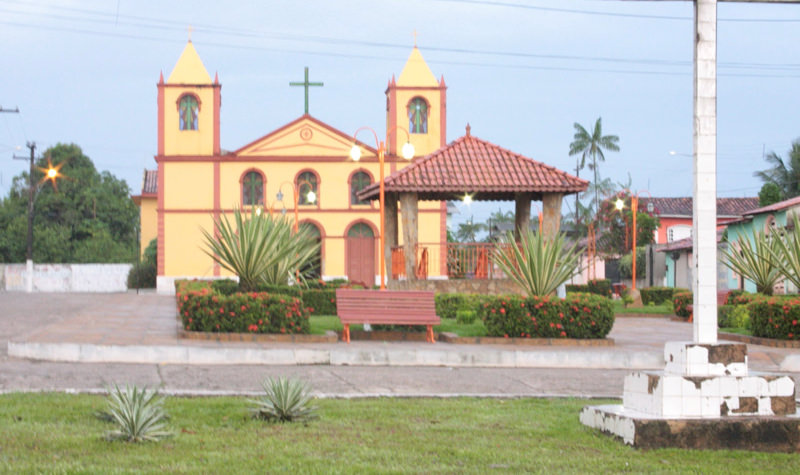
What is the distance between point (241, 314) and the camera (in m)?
15.7

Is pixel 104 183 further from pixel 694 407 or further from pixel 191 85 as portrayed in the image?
pixel 694 407

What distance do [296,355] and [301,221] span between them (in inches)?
1409

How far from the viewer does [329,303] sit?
24953 mm

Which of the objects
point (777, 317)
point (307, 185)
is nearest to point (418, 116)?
point (307, 185)

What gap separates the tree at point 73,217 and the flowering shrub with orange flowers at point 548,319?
5426 cm

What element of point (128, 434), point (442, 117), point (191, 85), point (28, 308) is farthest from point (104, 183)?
point (128, 434)

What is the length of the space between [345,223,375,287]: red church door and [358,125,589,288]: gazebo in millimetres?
22990

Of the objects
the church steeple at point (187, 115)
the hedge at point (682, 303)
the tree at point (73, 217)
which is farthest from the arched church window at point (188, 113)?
the hedge at point (682, 303)

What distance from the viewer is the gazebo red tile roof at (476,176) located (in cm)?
2352

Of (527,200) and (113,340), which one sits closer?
(113,340)

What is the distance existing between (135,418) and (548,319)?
10.4 meters

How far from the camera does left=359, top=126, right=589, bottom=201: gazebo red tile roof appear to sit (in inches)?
926

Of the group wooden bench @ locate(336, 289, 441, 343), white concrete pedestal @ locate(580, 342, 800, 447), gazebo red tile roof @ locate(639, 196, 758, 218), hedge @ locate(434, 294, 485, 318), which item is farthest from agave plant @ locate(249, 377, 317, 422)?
gazebo red tile roof @ locate(639, 196, 758, 218)

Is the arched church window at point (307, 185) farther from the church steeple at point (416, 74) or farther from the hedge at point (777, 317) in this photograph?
the hedge at point (777, 317)
